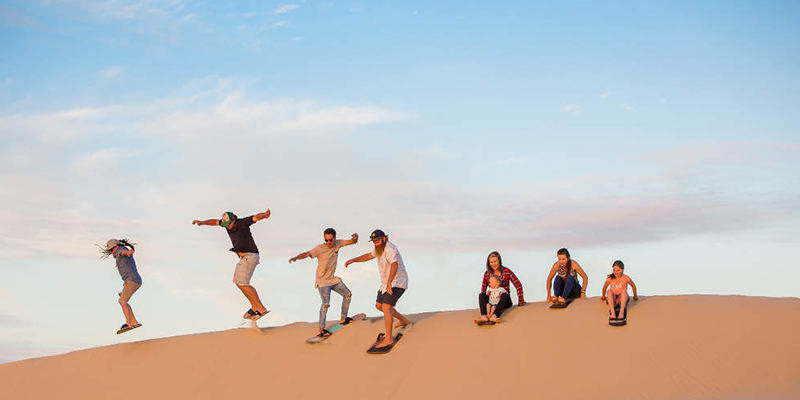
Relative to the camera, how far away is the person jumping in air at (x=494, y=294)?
13672 millimetres

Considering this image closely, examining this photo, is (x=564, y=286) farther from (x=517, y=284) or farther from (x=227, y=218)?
(x=227, y=218)

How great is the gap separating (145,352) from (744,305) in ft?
40.3

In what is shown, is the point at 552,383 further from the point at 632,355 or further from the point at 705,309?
the point at 705,309

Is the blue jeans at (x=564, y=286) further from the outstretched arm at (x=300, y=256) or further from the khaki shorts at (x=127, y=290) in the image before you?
the khaki shorts at (x=127, y=290)

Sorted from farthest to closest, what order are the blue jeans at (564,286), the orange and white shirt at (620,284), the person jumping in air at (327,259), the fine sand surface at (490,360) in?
the blue jeans at (564,286), the person jumping in air at (327,259), the orange and white shirt at (620,284), the fine sand surface at (490,360)

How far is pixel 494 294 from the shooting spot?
13805mm

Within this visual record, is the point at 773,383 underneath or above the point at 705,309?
underneath

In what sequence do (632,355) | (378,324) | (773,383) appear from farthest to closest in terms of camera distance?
(378,324)
(632,355)
(773,383)

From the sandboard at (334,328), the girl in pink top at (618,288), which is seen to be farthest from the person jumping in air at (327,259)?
the girl in pink top at (618,288)

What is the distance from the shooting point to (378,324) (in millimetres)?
15016

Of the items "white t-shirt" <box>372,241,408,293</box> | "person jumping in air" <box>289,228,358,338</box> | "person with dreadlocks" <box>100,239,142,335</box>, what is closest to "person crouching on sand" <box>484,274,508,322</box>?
"white t-shirt" <box>372,241,408,293</box>

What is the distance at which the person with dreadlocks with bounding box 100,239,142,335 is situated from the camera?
586 inches

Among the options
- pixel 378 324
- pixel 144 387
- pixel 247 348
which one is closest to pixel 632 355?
pixel 378 324

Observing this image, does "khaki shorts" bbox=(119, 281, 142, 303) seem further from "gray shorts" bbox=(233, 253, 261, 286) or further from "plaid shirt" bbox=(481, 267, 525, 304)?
"plaid shirt" bbox=(481, 267, 525, 304)
